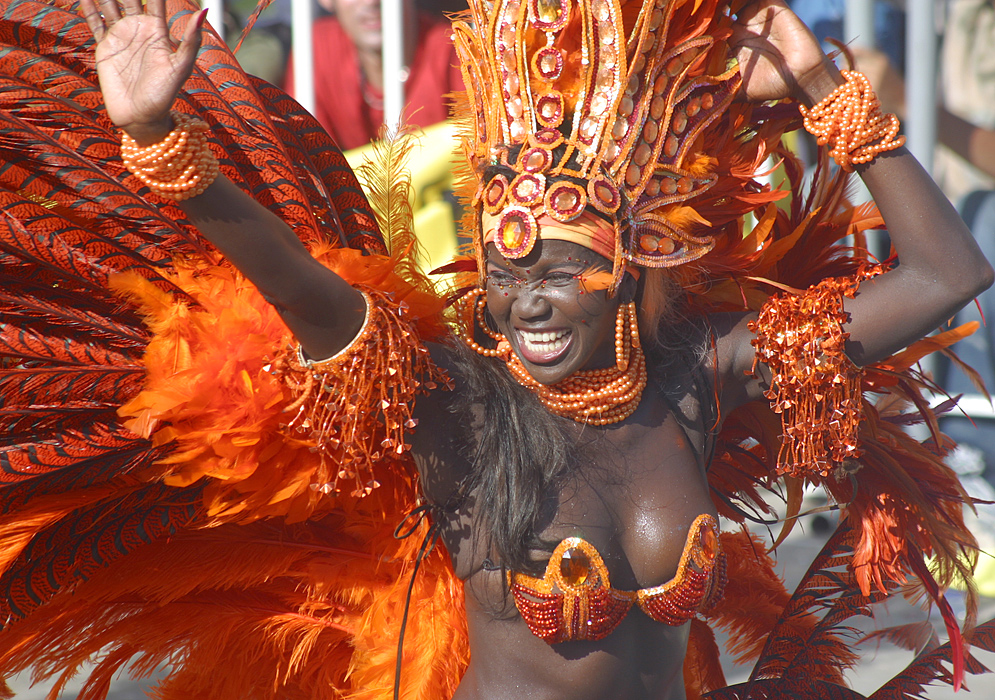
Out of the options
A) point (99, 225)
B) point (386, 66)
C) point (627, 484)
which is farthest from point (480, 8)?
point (386, 66)

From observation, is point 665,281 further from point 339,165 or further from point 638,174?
point 339,165

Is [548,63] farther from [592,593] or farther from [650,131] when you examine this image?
[592,593]

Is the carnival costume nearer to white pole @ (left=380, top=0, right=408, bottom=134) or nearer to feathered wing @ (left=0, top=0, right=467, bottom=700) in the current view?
feathered wing @ (left=0, top=0, right=467, bottom=700)

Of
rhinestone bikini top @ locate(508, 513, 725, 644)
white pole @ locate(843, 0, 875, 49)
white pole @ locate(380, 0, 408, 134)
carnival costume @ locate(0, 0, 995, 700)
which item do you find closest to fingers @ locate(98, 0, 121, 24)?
carnival costume @ locate(0, 0, 995, 700)

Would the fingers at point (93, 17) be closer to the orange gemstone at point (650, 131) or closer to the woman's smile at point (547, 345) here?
the woman's smile at point (547, 345)

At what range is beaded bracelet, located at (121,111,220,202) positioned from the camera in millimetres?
1340

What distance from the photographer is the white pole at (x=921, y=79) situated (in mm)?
4742

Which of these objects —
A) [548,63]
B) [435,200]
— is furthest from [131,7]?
[435,200]

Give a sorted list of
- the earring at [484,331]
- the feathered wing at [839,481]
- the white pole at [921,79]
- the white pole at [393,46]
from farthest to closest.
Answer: the white pole at [393,46] → the white pole at [921,79] → the feathered wing at [839,481] → the earring at [484,331]

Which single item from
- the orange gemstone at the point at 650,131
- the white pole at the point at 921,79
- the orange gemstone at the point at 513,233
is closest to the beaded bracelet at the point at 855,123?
the orange gemstone at the point at 650,131

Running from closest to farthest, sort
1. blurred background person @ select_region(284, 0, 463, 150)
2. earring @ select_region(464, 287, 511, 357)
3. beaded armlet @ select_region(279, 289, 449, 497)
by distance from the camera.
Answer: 1. beaded armlet @ select_region(279, 289, 449, 497)
2. earring @ select_region(464, 287, 511, 357)
3. blurred background person @ select_region(284, 0, 463, 150)

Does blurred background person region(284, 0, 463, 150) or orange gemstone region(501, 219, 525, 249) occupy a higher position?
orange gemstone region(501, 219, 525, 249)

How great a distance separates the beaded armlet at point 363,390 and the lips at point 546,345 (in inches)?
7.5

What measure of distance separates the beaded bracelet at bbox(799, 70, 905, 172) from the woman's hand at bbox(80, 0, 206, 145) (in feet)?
3.68
